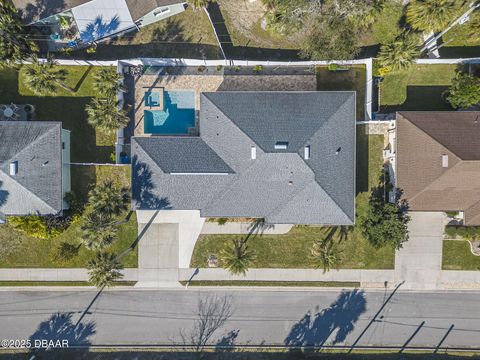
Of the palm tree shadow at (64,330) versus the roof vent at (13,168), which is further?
the palm tree shadow at (64,330)

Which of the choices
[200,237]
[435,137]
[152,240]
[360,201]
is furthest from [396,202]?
[152,240]

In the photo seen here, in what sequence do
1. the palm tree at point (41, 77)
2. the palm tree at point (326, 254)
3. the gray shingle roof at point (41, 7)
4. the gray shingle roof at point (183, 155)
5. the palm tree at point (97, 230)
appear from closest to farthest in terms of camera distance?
1. the palm tree at point (97, 230)
2. the palm tree at point (41, 77)
3. the gray shingle roof at point (183, 155)
4. the palm tree at point (326, 254)
5. the gray shingle roof at point (41, 7)

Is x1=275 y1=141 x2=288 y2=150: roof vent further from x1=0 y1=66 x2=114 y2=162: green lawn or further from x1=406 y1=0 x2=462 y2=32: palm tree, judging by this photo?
x1=406 y1=0 x2=462 y2=32: palm tree

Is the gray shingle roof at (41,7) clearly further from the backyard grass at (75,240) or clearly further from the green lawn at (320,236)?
the green lawn at (320,236)

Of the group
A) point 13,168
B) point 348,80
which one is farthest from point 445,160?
point 13,168

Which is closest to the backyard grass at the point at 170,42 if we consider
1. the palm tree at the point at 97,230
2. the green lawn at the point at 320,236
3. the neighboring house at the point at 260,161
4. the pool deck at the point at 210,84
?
the pool deck at the point at 210,84

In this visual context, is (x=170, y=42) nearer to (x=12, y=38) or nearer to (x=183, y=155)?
(x=183, y=155)

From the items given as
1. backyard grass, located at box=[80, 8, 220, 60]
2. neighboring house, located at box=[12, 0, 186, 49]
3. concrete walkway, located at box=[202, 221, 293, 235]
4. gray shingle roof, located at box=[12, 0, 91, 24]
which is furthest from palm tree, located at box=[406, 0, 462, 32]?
→ gray shingle roof, located at box=[12, 0, 91, 24]
